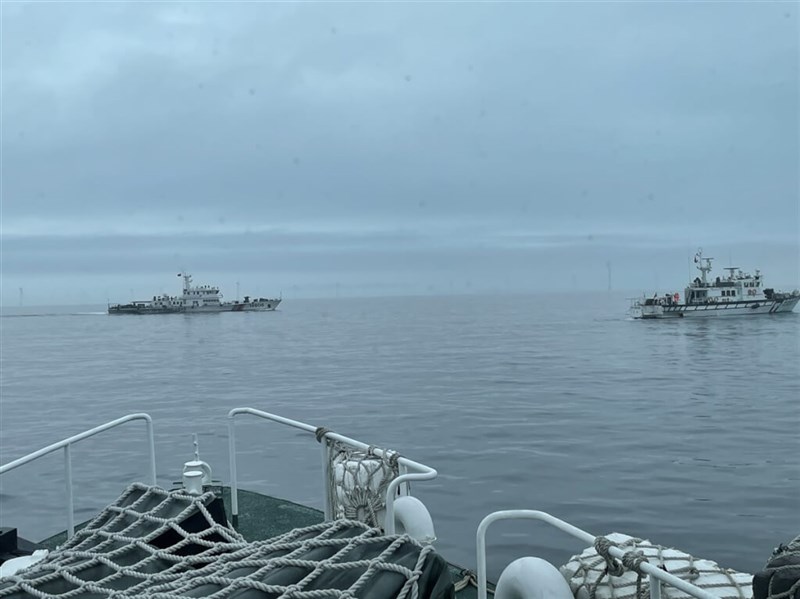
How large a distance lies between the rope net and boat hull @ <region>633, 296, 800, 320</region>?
285 ft

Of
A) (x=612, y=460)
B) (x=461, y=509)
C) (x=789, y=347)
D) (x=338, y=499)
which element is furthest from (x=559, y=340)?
(x=338, y=499)

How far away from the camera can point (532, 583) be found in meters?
2.99

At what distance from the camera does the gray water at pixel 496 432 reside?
1375 centimetres

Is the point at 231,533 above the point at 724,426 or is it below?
above

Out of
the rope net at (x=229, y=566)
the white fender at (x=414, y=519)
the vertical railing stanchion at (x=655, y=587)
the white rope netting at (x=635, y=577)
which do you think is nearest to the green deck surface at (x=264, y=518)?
the white fender at (x=414, y=519)

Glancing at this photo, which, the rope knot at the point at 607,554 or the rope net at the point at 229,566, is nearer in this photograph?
the rope net at the point at 229,566

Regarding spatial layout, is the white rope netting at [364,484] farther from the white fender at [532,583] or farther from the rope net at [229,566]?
the white fender at [532,583]

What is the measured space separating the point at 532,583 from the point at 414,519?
0.87m

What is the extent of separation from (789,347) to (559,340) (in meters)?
18.2

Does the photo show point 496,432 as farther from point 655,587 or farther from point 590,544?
point 655,587

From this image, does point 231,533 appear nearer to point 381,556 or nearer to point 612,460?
point 381,556

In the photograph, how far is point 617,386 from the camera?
111 ft

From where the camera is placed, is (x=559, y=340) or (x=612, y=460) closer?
(x=612, y=460)

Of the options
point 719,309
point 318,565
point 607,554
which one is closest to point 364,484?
point 607,554
